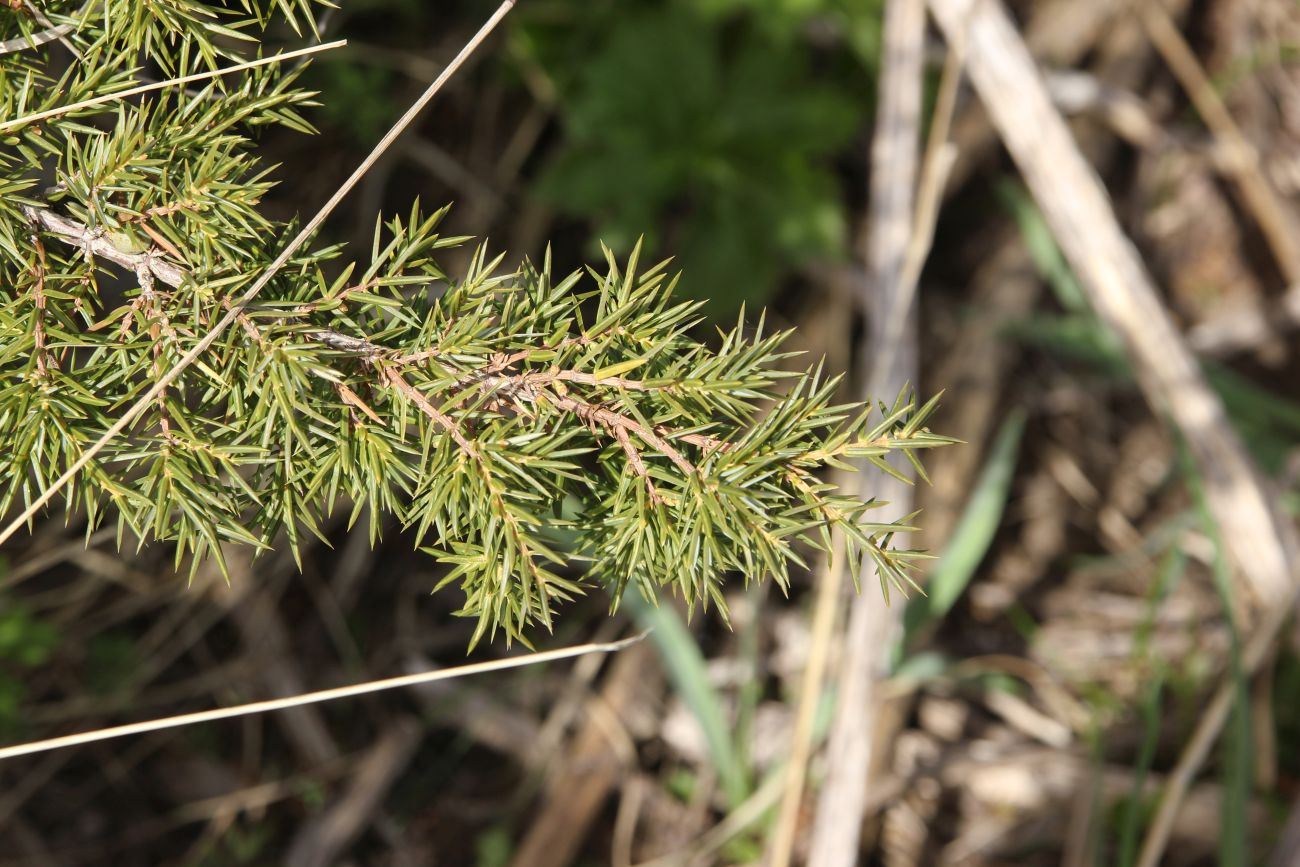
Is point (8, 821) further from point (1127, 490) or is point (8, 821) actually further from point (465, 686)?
point (1127, 490)

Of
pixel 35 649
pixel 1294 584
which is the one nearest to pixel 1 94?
pixel 35 649

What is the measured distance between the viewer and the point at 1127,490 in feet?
8.15

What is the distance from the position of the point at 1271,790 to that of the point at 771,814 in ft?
3.17

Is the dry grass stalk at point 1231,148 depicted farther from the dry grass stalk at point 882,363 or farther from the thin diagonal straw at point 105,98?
the thin diagonal straw at point 105,98

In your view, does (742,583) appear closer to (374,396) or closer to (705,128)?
(705,128)

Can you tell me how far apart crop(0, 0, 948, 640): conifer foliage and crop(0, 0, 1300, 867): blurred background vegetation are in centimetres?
120

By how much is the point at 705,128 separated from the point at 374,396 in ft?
6.22

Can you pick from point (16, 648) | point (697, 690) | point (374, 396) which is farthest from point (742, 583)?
point (374, 396)

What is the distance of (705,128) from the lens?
2.40 metres

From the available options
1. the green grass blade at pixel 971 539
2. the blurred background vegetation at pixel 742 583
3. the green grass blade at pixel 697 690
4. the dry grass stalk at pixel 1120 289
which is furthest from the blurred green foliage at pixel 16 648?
the dry grass stalk at pixel 1120 289

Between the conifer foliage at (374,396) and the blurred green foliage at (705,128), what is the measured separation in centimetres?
159

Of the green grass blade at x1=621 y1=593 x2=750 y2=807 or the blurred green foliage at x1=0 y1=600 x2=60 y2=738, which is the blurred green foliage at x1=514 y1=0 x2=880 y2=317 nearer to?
the green grass blade at x1=621 y1=593 x2=750 y2=807

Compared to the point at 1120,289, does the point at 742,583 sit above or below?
below

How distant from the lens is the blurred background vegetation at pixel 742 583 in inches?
77.7
